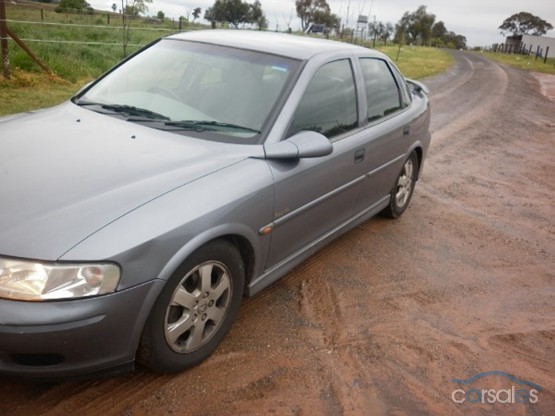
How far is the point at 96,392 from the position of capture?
253 centimetres

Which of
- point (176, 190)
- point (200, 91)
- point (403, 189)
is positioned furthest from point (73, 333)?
point (403, 189)

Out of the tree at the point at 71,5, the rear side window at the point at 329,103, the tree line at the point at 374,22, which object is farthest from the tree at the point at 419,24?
the rear side window at the point at 329,103

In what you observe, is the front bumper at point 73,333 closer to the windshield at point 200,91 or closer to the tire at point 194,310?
the tire at point 194,310

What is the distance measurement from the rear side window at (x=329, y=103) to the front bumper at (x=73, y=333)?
1.47 metres

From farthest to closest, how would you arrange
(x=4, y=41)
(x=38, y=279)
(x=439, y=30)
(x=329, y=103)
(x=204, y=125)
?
(x=439, y=30)
(x=4, y=41)
(x=329, y=103)
(x=204, y=125)
(x=38, y=279)

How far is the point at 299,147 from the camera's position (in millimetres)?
2984

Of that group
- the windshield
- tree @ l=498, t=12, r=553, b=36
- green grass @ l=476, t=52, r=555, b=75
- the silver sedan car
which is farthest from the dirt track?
tree @ l=498, t=12, r=553, b=36

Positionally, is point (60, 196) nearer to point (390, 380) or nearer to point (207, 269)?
point (207, 269)

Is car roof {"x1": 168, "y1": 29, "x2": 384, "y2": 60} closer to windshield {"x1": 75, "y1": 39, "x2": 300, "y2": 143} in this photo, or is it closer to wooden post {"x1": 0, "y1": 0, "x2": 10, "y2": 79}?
windshield {"x1": 75, "y1": 39, "x2": 300, "y2": 143}

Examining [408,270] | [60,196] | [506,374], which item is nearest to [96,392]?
[60,196]

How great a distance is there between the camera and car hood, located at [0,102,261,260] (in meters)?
2.16

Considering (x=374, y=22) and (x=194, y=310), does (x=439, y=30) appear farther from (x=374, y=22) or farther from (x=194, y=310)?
(x=194, y=310)

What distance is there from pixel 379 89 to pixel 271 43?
44.6 inches

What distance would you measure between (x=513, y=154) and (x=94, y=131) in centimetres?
738
